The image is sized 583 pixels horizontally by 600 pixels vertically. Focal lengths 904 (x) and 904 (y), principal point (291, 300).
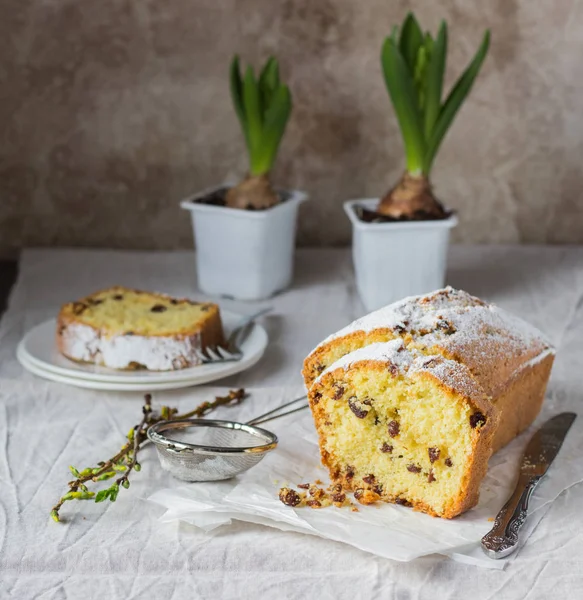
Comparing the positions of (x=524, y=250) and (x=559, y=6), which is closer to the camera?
(x=559, y=6)

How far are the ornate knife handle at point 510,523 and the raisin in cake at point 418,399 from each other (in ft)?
0.13

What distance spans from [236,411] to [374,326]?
0.92ft

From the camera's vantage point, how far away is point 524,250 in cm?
201

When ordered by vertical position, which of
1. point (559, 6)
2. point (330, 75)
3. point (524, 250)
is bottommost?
point (524, 250)

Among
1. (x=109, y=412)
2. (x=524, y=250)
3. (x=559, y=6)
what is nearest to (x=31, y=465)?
(x=109, y=412)

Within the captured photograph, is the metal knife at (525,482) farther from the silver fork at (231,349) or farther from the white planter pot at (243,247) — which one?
the white planter pot at (243,247)

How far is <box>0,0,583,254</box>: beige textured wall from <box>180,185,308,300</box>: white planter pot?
24 cm

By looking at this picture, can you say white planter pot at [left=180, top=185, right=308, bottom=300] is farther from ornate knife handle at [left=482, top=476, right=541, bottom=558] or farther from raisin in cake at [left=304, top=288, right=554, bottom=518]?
ornate knife handle at [left=482, top=476, right=541, bottom=558]

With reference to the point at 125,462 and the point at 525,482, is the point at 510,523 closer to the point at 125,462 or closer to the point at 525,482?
the point at 525,482

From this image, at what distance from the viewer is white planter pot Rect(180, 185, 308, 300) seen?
5.55 ft

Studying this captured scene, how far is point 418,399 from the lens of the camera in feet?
3.19

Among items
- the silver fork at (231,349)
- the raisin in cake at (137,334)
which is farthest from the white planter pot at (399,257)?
the raisin in cake at (137,334)

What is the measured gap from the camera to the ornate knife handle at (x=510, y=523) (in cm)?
90

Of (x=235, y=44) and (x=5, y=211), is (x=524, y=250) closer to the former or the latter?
(x=235, y=44)
